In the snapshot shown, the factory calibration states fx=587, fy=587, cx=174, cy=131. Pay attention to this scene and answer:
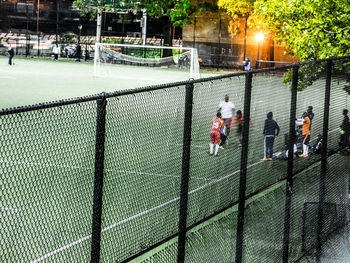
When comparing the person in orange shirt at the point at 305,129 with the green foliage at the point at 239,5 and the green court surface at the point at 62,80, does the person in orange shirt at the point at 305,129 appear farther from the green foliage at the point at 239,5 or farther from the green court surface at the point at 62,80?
the green foliage at the point at 239,5

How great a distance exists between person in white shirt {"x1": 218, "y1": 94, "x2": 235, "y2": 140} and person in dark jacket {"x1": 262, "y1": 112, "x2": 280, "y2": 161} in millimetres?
465

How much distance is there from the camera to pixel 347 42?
1259 centimetres

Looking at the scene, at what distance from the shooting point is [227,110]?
19.3 ft

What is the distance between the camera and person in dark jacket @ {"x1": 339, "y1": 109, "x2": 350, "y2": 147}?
789cm

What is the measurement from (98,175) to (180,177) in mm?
1322

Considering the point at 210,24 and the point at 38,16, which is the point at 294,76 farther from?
the point at 38,16

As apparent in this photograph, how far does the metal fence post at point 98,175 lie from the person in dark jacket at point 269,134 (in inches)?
104

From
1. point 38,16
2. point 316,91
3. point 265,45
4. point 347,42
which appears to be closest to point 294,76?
point 316,91

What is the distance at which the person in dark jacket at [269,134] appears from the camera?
620cm

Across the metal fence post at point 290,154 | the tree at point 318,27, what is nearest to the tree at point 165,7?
the tree at point 318,27

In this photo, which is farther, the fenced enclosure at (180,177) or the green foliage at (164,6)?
the green foliage at (164,6)

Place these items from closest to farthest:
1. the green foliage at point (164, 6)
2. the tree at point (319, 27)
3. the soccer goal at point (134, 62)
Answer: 1. the tree at point (319, 27)
2. the soccer goal at point (134, 62)
3. the green foliage at point (164, 6)

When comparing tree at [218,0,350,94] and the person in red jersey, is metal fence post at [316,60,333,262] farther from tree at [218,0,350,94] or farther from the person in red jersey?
tree at [218,0,350,94]

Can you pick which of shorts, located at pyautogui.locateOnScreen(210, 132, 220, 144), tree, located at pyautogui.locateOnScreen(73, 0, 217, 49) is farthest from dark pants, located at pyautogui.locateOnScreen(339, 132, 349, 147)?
tree, located at pyautogui.locateOnScreen(73, 0, 217, 49)
